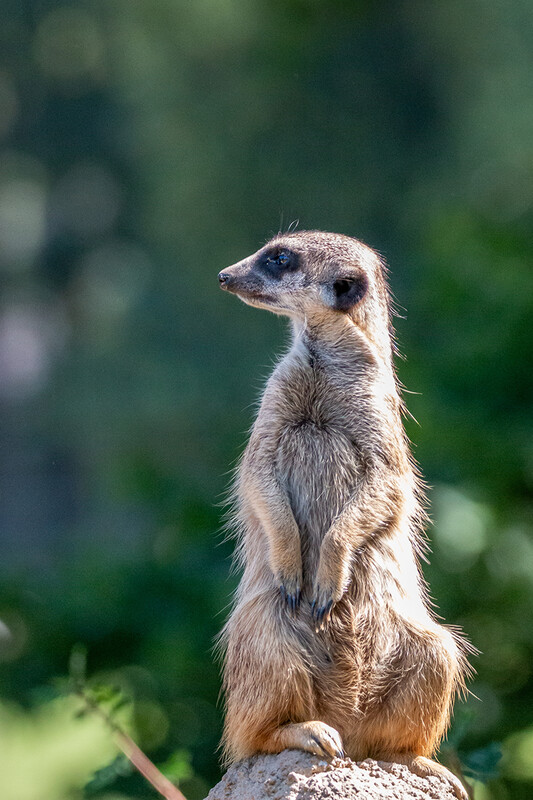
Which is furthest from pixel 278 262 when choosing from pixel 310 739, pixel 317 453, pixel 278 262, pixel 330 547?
pixel 310 739

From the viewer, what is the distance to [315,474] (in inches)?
87.0

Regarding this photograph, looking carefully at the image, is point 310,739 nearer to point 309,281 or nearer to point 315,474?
point 315,474

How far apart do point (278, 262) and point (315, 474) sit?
1.55 ft

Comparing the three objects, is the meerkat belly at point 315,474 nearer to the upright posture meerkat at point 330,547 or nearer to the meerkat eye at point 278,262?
the upright posture meerkat at point 330,547

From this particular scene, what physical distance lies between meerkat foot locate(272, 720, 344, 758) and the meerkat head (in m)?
0.85

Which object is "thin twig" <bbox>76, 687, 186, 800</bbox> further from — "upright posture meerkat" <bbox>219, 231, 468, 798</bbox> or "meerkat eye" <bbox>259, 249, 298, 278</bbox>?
"meerkat eye" <bbox>259, 249, 298, 278</bbox>

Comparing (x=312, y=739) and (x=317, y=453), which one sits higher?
(x=317, y=453)

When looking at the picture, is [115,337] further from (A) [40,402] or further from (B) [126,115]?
(B) [126,115]

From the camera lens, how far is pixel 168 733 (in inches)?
182

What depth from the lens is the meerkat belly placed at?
2188 millimetres

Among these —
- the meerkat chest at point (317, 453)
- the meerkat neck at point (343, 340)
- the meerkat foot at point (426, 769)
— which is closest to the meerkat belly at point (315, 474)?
the meerkat chest at point (317, 453)

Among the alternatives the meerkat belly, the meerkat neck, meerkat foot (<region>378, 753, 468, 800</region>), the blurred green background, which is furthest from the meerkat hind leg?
the blurred green background

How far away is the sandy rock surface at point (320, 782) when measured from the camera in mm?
1928

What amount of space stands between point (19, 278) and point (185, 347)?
1.80m
